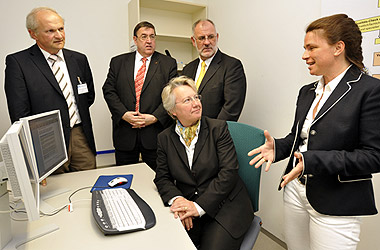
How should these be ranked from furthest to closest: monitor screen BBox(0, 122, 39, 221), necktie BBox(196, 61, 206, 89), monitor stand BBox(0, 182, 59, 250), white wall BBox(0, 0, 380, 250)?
necktie BBox(196, 61, 206, 89) → white wall BBox(0, 0, 380, 250) → monitor stand BBox(0, 182, 59, 250) → monitor screen BBox(0, 122, 39, 221)

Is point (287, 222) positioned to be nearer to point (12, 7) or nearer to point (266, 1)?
point (266, 1)

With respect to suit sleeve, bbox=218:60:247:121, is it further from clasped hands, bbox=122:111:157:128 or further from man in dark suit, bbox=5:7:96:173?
man in dark suit, bbox=5:7:96:173

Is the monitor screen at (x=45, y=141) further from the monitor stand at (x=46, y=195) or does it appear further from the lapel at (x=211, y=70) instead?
the lapel at (x=211, y=70)

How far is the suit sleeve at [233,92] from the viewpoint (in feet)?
7.38

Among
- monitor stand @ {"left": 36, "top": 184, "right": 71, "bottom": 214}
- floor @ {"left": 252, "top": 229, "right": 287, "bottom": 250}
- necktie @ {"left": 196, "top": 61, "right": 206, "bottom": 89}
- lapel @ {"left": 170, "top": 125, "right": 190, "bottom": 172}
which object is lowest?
floor @ {"left": 252, "top": 229, "right": 287, "bottom": 250}

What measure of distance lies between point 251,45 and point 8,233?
2.51 m

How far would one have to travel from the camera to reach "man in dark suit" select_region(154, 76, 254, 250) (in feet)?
4.59

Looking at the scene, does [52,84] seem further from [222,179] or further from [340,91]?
[340,91]

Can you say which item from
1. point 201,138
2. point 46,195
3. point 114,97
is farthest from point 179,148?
point 114,97

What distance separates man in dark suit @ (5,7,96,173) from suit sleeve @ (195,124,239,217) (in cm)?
115

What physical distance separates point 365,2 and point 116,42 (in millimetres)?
2687

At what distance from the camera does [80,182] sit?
167 cm

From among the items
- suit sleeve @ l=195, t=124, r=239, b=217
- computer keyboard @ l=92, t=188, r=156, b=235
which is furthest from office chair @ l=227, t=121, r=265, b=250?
computer keyboard @ l=92, t=188, r=156, b=235

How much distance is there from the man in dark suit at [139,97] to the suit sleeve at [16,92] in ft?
2.32
